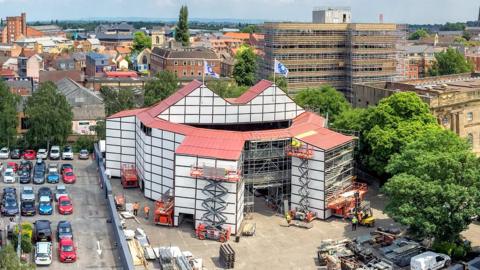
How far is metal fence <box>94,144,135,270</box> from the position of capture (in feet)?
155

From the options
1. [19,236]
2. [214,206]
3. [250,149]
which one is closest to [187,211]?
[214,206]

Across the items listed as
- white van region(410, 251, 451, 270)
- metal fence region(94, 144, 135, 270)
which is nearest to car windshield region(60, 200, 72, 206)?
metal fence region(94, 144, 135, 270)

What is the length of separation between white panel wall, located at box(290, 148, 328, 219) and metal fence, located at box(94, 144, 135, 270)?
587 inches

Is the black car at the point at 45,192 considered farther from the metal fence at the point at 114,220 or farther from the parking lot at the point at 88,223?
the metal fence at the point at 114,220

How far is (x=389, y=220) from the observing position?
59.1m

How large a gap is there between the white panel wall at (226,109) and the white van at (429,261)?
22.7 metres

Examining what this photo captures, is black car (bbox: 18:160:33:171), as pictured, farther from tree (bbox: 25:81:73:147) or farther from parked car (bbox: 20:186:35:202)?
parked car (bbox: 20:186:35:202)

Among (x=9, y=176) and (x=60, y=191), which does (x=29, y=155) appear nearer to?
(x=9, y=176)

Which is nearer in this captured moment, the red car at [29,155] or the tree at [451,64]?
the red car at [29,155]

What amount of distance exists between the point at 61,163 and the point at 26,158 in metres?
4.60

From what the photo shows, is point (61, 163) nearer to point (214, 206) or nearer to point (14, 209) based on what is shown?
point (14, 209)

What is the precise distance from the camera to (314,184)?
5756cm

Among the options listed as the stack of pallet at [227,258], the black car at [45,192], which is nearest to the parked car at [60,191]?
the black car at [45,192]

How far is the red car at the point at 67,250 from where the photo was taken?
158 feet
